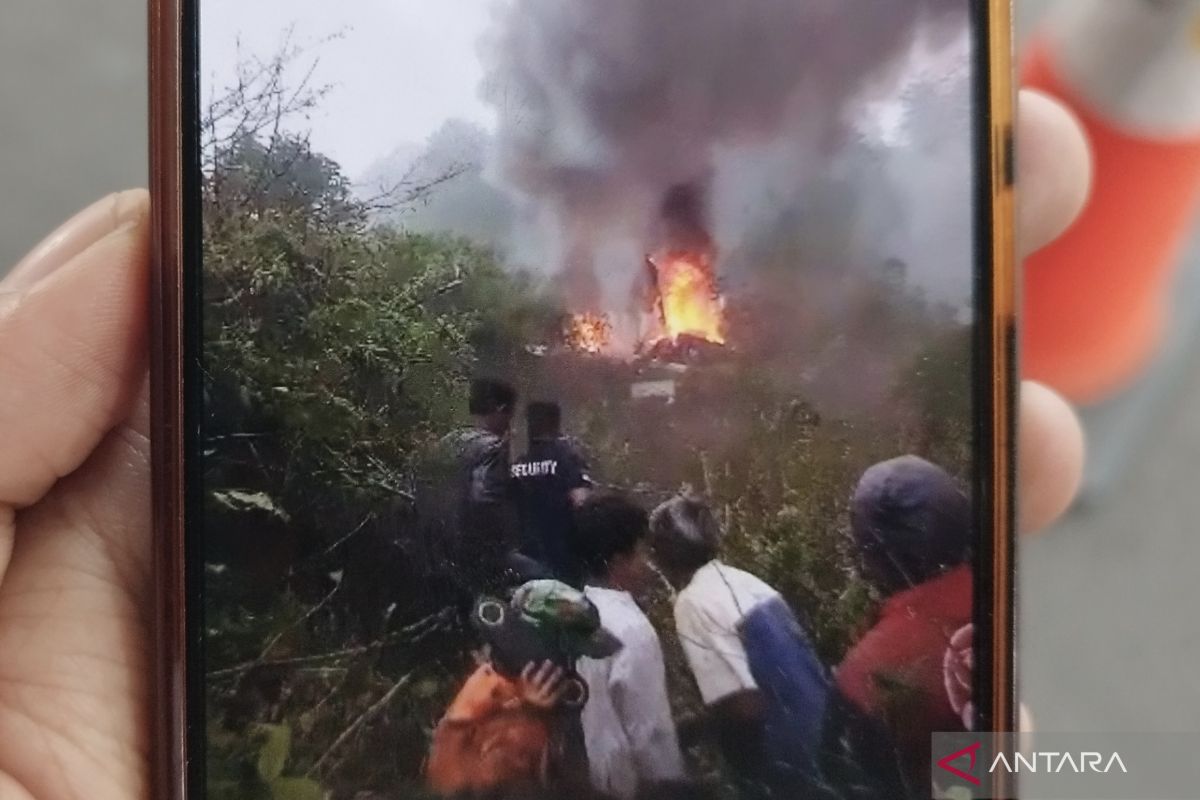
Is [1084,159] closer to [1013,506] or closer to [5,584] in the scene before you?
[1013,506]

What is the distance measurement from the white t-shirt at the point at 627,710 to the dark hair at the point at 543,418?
0.23ft

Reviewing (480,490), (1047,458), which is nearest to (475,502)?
(480,490)

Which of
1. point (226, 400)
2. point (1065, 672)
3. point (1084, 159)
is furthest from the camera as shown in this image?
point (1065, 672)

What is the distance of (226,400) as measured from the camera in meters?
0.41

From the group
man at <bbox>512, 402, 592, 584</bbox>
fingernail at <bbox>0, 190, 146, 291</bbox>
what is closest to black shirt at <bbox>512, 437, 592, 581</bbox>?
man at <bbox>512, 402, 592, 584</bbox>

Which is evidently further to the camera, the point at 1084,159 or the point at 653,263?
the point at 1084,159

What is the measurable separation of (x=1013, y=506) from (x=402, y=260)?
274mm

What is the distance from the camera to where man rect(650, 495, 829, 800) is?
1.41 feet

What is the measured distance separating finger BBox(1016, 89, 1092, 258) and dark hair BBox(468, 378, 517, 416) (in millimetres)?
281

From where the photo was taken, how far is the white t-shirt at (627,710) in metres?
0.43

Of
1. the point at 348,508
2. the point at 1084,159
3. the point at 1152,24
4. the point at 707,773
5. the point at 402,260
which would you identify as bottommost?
the point at 707,773

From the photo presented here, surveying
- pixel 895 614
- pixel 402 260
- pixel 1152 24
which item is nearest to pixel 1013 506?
pixel 895 614

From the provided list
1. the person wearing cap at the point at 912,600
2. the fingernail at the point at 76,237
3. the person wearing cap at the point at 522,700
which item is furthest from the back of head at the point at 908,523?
the fingernail at the point at 76,237

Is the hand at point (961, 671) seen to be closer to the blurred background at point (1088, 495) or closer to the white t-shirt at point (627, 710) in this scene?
the white t-shirt at point (627, 710)
